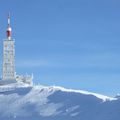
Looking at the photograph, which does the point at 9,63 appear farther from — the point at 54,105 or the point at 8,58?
the point at 54,105

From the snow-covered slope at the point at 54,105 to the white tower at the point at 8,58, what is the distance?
17.5 metres

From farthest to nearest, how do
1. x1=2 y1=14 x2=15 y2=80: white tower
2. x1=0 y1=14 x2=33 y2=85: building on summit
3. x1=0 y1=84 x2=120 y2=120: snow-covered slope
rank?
x1=2 y1=14 x2=15 y2=80: white tower
x1=0 y1=14 x2=33 y2=85: building on summit
x1=0 y1=84 x2=120 y2=120: snow-covered slope

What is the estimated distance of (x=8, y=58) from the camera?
137 metres

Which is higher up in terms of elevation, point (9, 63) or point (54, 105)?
point (9, 63)

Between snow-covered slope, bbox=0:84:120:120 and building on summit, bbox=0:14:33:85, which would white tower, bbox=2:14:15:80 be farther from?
snow-covered slope, bbox=0:84:120:120

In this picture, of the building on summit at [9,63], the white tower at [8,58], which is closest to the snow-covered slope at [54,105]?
the building on summit at [9,63]

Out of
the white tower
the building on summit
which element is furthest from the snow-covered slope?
the white tower

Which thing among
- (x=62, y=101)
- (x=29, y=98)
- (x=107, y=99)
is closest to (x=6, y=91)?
(x=29, y=98)

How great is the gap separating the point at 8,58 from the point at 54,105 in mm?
34277

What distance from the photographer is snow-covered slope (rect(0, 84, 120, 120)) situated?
327 feet

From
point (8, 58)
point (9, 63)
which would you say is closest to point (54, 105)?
point (9, 63)

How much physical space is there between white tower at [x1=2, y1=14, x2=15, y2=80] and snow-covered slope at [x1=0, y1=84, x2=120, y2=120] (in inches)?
688

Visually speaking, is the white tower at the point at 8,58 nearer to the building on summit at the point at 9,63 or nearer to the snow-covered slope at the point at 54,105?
the building on summit at the point at 9,63

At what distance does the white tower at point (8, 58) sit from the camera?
135m
